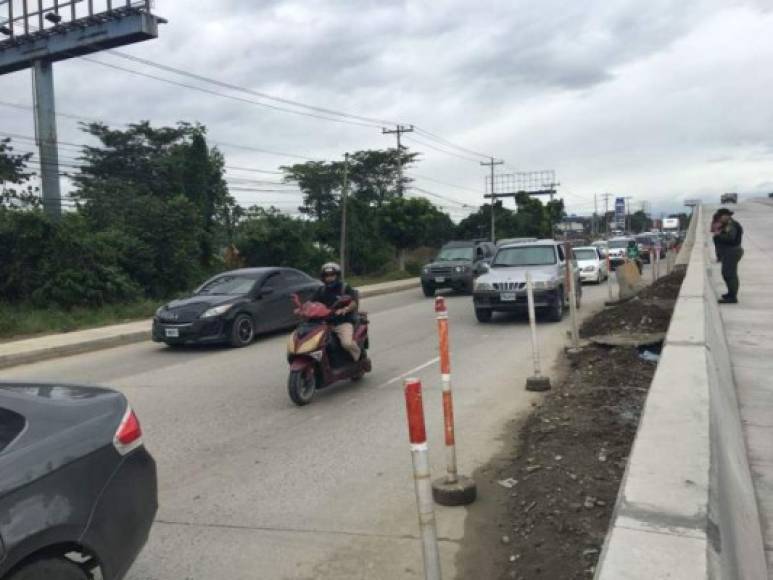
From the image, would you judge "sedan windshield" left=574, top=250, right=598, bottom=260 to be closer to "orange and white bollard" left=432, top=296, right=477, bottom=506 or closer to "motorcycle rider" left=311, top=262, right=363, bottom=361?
"motorcycle rider" left=311, top=262, right=363, bottom=361

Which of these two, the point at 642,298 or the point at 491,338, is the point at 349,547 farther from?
the point at 642,298

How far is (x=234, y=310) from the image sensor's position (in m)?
12.8

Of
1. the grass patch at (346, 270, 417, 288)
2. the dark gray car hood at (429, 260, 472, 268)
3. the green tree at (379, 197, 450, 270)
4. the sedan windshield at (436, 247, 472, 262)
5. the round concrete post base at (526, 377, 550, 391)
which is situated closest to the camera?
the round concrete post base at (526, 377, 550, 391)

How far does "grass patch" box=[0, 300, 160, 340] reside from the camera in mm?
15898

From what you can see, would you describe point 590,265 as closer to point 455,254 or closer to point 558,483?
point 455,254

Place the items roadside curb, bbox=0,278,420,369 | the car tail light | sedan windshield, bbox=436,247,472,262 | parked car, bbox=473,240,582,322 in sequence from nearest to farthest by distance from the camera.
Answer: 1. the car tail light
2. roadside curb, bbox=0,278,420,369
3. parked car, bbox=473,240,582,322
4. sedan windshield, bbox=436,247,472,262

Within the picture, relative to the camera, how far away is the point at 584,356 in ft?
32.8

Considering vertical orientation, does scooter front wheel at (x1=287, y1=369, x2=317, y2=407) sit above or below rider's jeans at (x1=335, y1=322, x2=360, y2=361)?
below

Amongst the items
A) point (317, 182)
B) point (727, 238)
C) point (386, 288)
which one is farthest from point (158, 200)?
point (317, 182)

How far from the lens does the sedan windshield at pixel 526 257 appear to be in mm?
15484

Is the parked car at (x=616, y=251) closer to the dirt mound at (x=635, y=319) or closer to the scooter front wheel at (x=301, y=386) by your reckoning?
the dirt mound at (x=635, y=319)

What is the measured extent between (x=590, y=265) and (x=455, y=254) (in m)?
4.78

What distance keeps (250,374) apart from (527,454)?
17.2 feet

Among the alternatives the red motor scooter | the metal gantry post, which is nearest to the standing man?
the red motor scooter
